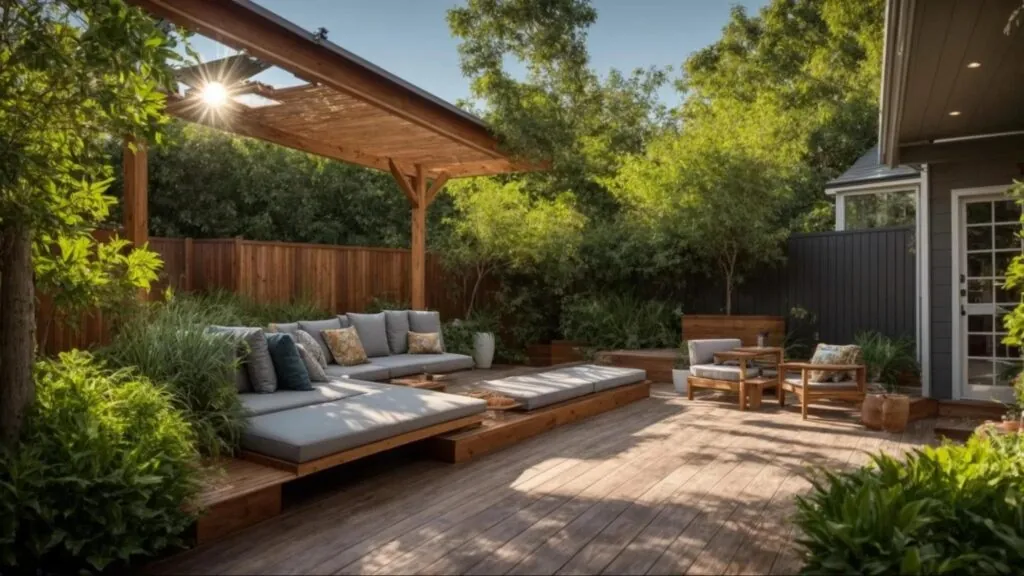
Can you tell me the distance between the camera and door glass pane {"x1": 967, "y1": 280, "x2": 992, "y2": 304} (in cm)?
A: 667

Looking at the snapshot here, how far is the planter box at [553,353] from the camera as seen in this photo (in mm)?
10453

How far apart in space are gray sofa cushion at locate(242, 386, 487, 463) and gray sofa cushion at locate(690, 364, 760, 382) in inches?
125

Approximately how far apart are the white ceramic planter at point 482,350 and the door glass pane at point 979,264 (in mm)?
5903

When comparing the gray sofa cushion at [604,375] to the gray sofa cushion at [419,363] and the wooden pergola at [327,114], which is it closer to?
the gray sofa cushion at [419,363]

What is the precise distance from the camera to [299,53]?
218 inches

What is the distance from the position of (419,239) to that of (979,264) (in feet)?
21.7

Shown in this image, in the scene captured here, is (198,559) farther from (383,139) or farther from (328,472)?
(383,139)

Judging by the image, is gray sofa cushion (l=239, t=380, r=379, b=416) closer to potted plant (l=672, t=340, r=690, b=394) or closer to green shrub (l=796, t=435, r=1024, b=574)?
green shrub (l=796, t=435, r=1024, b=574)

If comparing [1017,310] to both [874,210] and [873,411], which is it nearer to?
[873,411]

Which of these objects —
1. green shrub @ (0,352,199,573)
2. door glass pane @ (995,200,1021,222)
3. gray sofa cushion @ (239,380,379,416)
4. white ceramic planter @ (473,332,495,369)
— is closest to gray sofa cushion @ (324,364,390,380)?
gray sofa cushion @ (239,380,379,416)

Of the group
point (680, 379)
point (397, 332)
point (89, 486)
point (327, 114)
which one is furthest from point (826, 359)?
point (89, 486)

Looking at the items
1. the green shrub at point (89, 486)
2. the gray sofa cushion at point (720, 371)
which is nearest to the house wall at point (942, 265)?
the gray sofa cushion at point (720, 371)

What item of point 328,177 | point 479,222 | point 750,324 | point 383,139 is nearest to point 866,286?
point 750,324

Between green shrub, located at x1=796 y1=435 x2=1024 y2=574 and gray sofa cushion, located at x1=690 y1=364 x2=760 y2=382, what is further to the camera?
gray sofa cushion, located at x1=690 y1=364 x2=760 y2=382
